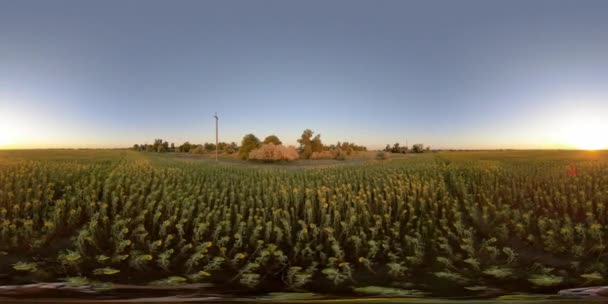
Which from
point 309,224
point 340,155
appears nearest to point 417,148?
point 340,155

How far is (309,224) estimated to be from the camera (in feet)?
7.02

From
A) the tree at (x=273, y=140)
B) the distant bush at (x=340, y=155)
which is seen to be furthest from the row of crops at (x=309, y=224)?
the tree at (x=273, y=140)

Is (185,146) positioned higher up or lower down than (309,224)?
higher up

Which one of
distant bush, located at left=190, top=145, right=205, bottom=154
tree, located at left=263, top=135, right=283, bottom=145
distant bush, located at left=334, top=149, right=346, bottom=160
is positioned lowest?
distant bush, located at left=334, top=149, right=346, bottom=160

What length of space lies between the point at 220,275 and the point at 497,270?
5.27 ft

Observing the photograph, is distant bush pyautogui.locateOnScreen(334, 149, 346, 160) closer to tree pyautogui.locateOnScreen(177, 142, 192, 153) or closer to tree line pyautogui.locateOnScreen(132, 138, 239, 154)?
tree line pyautogui.locateOnScreen(132, 138, 239, 154)

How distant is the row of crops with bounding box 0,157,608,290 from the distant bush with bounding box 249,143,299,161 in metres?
0.11

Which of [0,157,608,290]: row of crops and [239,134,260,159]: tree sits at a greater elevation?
[239,134,260,159]: tree

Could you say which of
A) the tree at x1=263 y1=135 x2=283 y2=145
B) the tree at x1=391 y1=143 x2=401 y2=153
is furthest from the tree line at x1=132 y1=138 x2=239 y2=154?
the tree at x1=391 y1=143 x2=401 y2=153

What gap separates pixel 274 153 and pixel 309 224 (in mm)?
521

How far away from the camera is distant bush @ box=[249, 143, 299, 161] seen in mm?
2312

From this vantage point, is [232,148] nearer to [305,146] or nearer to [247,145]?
[247,145]

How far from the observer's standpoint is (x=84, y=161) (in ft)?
8.05

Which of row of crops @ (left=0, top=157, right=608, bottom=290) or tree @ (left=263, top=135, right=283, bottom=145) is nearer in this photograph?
row of crops @ (left=0, top=157, right=608, bottom=290)
